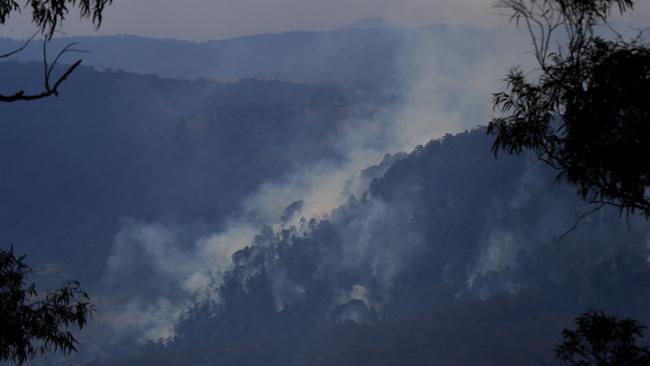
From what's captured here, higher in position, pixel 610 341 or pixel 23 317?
pixel 23 317

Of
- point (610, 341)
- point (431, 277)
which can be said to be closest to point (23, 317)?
point (610, 341)

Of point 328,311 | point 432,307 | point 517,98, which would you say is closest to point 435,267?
point 432,307

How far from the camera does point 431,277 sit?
516ft

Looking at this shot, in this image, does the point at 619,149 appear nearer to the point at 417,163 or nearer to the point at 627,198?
the point at 627,198

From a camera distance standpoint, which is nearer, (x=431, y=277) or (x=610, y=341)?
(x=610, y=341)

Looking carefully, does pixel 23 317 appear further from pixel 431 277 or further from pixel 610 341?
pixel 431 277

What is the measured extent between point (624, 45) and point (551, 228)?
15033cm

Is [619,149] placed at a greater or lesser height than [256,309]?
lesser

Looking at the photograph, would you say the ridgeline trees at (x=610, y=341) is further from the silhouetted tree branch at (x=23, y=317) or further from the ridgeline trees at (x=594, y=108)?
the silhouetted tree branch at (x=23, y=317)

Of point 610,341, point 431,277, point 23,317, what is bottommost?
point 610,341

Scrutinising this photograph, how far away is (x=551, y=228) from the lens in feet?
512

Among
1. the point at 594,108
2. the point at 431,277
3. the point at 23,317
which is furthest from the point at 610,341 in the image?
the point at 431,277

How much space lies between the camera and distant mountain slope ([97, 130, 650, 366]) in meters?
129

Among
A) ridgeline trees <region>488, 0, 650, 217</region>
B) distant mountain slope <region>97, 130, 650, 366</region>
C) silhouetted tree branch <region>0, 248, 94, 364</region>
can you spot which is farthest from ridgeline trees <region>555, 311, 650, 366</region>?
distant mountain slope <region>97, 130, 650, 366</region>
